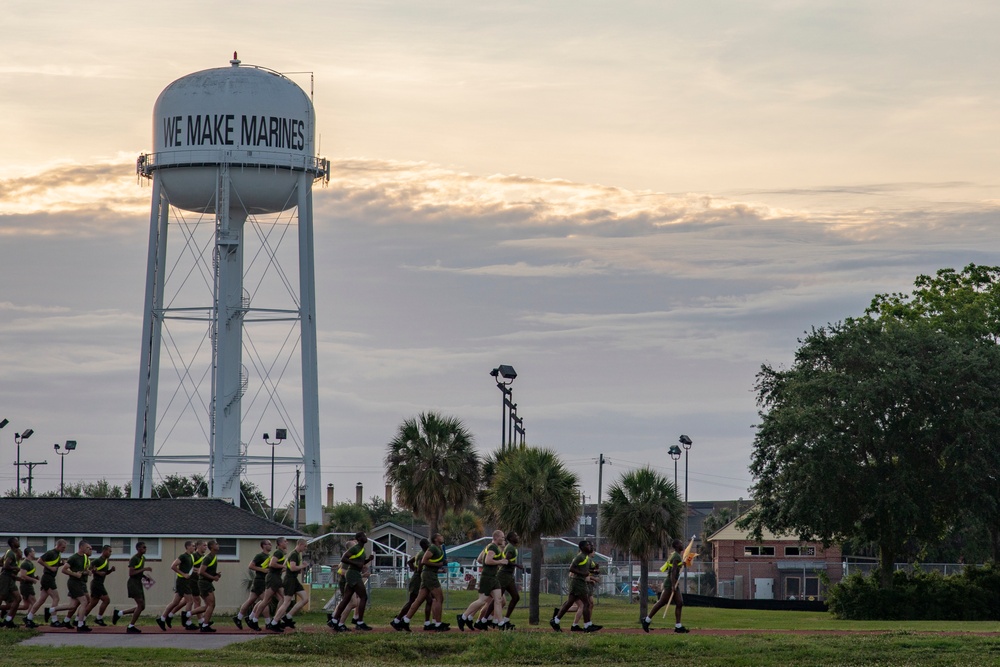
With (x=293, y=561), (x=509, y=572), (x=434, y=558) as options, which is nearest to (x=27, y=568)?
(x=293, y=561)

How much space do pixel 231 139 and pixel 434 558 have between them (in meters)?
34.8

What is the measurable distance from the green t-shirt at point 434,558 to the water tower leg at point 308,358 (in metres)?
32.6

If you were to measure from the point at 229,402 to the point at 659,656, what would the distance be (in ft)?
129

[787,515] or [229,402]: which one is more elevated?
[229,402]

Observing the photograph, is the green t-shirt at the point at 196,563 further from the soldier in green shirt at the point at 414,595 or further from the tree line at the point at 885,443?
the tree line at the point at 885,443

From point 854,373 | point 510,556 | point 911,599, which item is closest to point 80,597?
point 510,556

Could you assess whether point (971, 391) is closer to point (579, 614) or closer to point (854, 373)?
point (854, 373)

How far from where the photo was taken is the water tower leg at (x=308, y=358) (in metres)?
61.2

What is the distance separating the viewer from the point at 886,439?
171 ft

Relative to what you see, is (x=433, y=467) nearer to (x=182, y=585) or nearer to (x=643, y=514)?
(x=643, y=514)

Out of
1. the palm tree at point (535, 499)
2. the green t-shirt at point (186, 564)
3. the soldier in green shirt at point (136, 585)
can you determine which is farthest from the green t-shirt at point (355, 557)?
the palm tree at point (535, 499)

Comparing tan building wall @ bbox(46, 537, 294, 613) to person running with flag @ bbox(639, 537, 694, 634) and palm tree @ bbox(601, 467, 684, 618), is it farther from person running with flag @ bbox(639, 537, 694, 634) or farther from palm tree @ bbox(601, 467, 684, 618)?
person running with flag @ bbox(639, 537, 694, 634)

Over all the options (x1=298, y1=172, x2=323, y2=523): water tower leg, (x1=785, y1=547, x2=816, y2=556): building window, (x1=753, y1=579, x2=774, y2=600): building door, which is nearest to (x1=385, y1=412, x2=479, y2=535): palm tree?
(x1=298, y1=172, x2=323, y2=523): water tower leg

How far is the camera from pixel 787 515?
5275 centimetres
